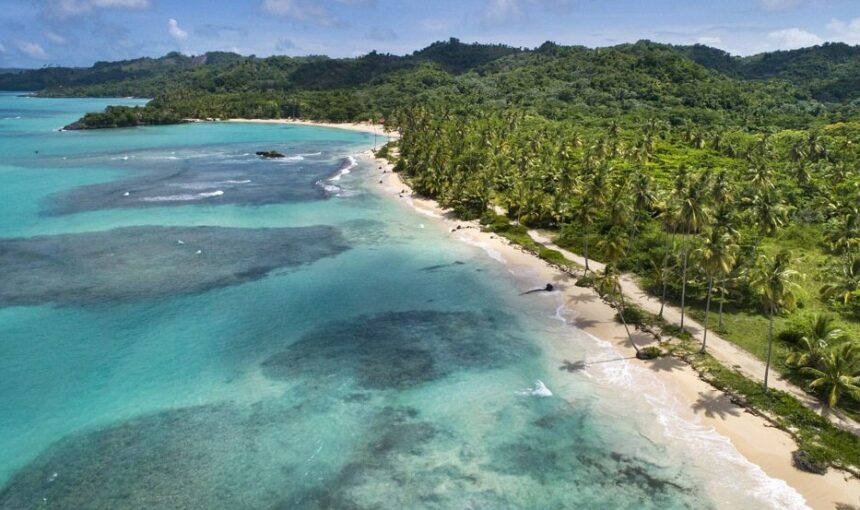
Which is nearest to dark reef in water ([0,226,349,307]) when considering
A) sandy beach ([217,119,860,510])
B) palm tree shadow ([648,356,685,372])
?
sandy beach ([217,119,860,510])

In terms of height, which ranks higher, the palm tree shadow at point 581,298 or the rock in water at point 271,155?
the rock in water at point 271,155

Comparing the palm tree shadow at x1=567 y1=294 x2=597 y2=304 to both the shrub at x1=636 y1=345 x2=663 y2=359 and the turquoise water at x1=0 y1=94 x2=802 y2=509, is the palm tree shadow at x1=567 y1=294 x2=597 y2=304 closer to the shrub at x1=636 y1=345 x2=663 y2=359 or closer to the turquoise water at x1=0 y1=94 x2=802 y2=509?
the turquoise water at x1=0 y1=94 x2=802 y2=509

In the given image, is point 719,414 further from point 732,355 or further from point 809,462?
point 732,355

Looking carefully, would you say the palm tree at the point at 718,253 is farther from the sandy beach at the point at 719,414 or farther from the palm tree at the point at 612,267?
the palm tree at the point at 612,267

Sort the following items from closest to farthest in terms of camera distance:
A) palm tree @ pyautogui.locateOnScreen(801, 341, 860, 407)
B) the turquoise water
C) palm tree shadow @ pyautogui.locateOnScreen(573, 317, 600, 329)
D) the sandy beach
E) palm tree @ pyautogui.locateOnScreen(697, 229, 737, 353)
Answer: the sandy beach, the turquoise water, palm tree @ pyautogui.locateOnScreen(801, 341, 860, 407), palm tree @ pyautogui.locateOnScreen(697, 229, 737, 353), palm tree shadow @ pyautogui.locateOnScreen(573, 317, 600, 329)

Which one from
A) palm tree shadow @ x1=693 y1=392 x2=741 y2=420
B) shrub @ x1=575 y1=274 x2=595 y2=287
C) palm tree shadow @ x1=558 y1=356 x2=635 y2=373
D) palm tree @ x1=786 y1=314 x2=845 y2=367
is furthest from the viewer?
shrub @ x1=575 y1=274 x2=595 y2=287

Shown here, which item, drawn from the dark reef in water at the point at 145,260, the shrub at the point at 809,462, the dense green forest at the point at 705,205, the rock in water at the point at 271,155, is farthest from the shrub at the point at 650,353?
the rock in water at the point at 271,155

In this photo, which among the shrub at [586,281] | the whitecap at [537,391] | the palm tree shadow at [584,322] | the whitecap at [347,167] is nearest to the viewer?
the whitecap at [537,391]
